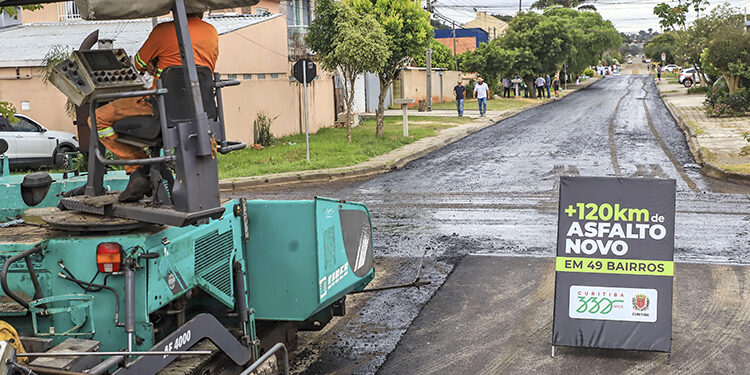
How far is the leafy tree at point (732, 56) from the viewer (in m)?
31.4

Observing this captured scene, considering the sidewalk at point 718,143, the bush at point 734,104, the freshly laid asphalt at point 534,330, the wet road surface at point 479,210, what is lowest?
the freshly laid asphalt at point 534,330

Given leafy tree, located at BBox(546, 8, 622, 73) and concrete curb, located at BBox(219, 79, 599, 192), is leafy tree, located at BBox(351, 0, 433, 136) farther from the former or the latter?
leafy tree, located at BBox(546, 8, 622, 73)

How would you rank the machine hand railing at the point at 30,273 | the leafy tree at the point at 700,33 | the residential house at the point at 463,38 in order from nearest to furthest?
the machine hand railing at the point at 30,273 < the leafy tree at the point at 700,33 < the residential house at the point at 463,38

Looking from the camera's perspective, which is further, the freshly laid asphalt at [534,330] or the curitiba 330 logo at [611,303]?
the curitiba 330 logo at [611,303]

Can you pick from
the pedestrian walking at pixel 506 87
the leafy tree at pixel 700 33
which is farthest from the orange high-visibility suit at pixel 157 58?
the pedestrian walking at pixel 506 87

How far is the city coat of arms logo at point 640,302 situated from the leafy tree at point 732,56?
2786cm

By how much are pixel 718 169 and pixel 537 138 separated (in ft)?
30.9

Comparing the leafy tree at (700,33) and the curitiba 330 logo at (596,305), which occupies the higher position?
the leafy tree at (700,33)

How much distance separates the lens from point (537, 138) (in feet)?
85.5

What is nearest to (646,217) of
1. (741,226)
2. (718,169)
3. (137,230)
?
(137,230)

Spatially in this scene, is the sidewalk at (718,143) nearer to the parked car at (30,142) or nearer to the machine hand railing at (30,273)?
A: the machine hand railing at (30,273)

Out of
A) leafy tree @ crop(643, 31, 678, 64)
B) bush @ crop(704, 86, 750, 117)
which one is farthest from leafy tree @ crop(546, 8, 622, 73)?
leafy tree @ crop(643, 31, 678, 64)

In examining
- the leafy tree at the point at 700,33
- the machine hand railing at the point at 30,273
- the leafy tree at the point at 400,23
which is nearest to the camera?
the machine hand railing at the point at 30,273

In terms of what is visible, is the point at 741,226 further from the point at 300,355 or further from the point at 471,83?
the point at 471,83
